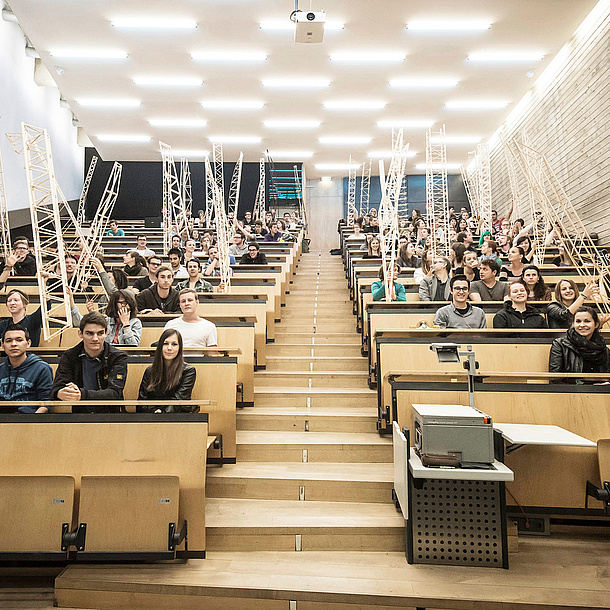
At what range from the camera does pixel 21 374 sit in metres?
2.55

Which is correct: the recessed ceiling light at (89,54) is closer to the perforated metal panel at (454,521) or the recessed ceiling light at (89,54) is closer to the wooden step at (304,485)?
the wooden step at (304,485)

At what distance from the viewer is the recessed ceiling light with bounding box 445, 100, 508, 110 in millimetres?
9297

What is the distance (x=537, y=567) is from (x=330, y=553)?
0.85 metres

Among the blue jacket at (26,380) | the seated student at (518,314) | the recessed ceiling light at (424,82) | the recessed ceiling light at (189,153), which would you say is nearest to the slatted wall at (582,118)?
the recessed ceiling light at (424,82)

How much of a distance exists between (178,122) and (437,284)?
8.09m

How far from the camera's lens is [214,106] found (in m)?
9.62

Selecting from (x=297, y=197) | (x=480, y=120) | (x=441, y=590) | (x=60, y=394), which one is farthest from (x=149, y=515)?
(x=297, y=197)

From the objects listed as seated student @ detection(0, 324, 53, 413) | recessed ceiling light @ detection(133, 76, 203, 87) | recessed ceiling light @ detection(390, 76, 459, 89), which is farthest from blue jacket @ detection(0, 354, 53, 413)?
recessed ceiling light @ detection(390, 76, 459, 89)

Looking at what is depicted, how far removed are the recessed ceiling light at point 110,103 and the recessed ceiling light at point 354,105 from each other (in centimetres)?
356

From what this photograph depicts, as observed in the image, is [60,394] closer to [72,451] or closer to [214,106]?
[72,451]

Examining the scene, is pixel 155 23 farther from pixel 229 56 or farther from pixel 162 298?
pixel 162 298

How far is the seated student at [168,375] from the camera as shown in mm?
2490

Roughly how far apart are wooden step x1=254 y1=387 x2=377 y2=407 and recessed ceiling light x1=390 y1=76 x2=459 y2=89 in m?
6.71

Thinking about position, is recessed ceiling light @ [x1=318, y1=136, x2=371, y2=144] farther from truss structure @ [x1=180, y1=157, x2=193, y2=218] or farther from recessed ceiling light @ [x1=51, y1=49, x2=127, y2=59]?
recessed ceiling light @ [x1=51, y1=49, x2=127, y2=59]
